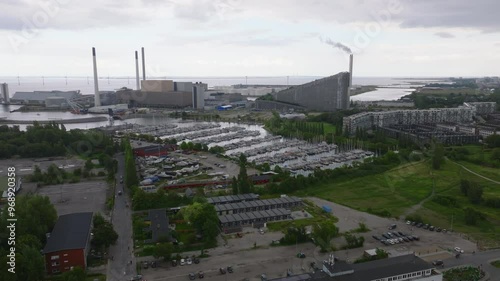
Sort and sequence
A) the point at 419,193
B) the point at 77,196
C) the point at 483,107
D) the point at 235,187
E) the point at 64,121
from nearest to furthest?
the point at 235,187, the point at 77,196, the point at 419,193, the point at 64,121, the point at 483,107

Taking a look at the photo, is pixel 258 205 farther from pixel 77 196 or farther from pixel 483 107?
pixel 483 107

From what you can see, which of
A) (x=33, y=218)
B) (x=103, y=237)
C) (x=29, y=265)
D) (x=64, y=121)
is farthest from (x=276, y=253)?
(x=64, y=121)

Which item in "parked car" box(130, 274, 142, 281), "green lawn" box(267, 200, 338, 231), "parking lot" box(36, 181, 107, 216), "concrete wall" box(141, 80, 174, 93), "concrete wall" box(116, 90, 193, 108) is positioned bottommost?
"parked car" box(130, 274, 142, 281)

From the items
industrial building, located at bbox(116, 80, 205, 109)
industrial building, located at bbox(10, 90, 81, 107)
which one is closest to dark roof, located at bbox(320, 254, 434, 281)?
industrial building, located at bbox(116, 80, 205, 109)

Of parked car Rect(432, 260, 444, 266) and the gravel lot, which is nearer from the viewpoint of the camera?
the gravel lot

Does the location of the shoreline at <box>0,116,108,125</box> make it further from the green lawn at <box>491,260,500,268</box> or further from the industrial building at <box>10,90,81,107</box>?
the green lawn at <box>491,260,500,268</box>

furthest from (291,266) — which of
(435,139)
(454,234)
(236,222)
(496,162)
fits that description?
(435,139)

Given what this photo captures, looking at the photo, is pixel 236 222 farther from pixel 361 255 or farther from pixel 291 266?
pixel 361 255
